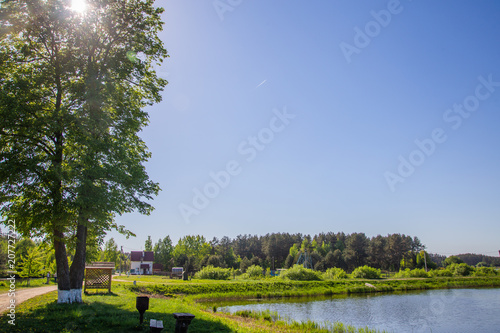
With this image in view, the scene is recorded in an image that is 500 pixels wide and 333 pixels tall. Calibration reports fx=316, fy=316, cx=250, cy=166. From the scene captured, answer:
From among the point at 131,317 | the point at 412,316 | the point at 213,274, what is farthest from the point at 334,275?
the point at 131,317

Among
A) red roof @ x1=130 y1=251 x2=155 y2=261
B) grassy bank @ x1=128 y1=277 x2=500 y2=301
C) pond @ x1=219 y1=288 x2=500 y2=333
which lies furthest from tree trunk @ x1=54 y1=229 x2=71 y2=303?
red roof @ x1=130 y1=251 x2=155 y2=261

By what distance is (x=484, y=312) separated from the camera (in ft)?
82.5

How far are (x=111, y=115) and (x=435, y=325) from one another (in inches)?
940

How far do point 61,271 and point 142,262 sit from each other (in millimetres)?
83710

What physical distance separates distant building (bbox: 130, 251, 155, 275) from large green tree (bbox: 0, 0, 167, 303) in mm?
77582

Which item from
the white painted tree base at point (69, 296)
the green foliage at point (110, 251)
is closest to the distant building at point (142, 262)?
the green foliage at point (110, 251)

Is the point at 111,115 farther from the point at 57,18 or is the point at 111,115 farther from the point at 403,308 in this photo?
the point at 403,308

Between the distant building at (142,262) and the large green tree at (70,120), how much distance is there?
77.6 metres

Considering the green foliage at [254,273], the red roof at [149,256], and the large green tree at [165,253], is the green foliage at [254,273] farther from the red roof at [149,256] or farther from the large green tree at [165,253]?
the red roof at [149,256]

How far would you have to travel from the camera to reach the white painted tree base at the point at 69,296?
16000 millimetres

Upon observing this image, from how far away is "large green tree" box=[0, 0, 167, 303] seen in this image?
14922 millimetres

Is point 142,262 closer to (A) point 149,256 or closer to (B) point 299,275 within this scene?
(A) point 149,256

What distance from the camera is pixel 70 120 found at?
1548 centimetres

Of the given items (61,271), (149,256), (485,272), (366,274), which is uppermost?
(61,271)
